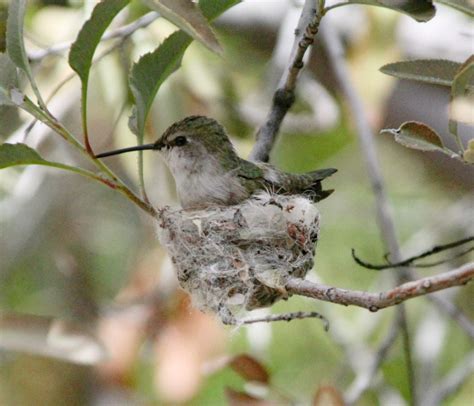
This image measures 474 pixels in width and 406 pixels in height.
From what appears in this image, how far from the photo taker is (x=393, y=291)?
5.06ft

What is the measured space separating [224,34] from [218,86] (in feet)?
3.32

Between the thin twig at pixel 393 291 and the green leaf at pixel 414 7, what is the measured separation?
1.89 ft

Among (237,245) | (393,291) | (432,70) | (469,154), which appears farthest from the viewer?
(237,245)

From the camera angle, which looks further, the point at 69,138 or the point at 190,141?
the point at 190,141

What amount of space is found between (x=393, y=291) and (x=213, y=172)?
1495mm

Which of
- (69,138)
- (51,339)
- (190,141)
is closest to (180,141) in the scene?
(190,141)

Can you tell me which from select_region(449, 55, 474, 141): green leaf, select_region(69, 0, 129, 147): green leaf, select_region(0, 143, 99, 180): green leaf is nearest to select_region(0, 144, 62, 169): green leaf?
select_region(0, 143, 99, 180): green leaf

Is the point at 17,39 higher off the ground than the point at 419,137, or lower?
higher

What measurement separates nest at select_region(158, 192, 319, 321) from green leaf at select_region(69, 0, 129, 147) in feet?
2.12

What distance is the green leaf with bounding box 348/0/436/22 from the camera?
1887 millimetres

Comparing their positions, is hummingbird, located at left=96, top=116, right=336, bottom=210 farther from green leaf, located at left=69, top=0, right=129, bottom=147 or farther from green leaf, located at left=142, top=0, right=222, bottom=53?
green leaf, located at left=142, top=0, right=222, bottom=53

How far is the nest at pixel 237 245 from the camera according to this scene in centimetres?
241

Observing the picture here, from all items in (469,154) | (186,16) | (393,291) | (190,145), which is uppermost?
(186,16)

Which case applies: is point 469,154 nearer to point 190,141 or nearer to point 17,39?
point 17,39
